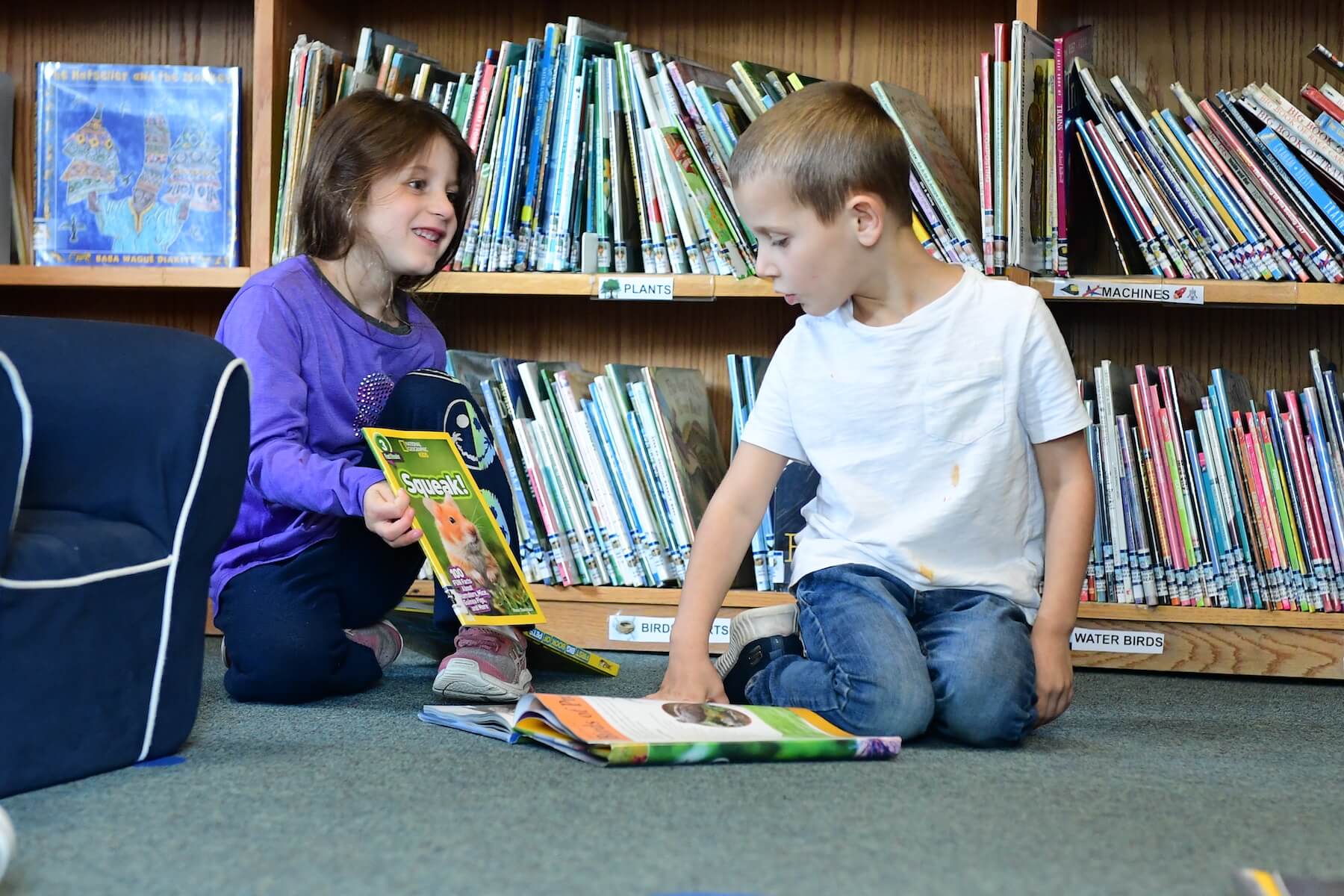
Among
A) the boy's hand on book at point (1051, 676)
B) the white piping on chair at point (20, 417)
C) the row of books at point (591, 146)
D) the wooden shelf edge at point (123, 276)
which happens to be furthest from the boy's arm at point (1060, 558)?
the wooden shelf edge at point (123, 276)

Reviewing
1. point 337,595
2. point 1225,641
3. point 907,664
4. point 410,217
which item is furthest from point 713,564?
point 1225,641

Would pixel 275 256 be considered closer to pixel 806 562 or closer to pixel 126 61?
pixel 126 61

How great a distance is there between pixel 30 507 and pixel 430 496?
42 cm

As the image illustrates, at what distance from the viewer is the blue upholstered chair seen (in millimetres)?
963

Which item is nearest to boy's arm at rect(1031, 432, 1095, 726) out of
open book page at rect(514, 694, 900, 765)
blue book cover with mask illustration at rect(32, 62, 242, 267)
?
open book page at rect(514, 694, 900, 765)

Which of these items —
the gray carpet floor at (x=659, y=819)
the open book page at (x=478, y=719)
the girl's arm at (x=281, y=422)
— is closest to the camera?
the gray carpet floor at (x=659, y=819)

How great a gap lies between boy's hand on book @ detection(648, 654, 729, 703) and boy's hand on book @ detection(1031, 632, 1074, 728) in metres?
0.31

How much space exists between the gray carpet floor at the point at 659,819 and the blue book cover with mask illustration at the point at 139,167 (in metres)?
0.97

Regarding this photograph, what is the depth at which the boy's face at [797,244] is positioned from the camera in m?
1.31

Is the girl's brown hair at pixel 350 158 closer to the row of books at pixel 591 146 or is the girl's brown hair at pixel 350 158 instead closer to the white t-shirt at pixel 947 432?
the row of books at pixel 591 146

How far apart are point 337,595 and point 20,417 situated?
60cm

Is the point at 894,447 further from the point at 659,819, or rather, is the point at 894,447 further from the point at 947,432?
the point at 659,819

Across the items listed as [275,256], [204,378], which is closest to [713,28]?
[275,256]

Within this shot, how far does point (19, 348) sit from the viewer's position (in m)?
0.98
